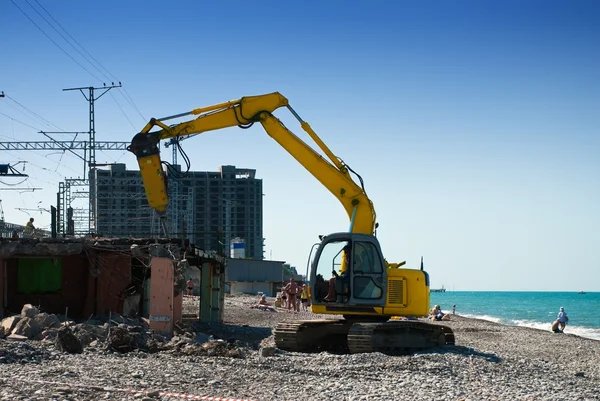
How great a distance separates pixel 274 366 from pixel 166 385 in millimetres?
3432

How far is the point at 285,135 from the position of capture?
20.6 meters

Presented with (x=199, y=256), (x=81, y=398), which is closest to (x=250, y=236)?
(x=199, y=256)

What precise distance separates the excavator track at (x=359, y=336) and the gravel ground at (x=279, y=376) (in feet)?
1.76

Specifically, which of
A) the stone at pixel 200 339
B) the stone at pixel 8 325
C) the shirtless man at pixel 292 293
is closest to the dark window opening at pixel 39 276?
the stone at pixel 8 325

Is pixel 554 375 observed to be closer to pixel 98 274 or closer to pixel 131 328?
pixel 131 328

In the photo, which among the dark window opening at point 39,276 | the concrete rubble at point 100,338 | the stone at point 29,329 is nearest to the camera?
the concrete rubble at point 100,338

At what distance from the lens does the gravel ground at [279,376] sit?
40.0ft

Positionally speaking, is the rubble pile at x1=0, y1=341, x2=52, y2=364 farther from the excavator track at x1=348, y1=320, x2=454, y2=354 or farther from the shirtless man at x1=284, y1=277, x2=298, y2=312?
the shirtless man at x1=284, y1=277, x2=298, y2=312

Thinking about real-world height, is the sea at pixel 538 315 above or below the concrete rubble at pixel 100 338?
below

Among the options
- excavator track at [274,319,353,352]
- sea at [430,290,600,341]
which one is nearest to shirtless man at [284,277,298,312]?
sea at [430,290,600,341]

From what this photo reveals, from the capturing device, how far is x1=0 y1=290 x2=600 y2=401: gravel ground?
12195mm

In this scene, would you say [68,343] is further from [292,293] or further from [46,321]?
[292,293]

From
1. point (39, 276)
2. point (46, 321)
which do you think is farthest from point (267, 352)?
point (39, 276)

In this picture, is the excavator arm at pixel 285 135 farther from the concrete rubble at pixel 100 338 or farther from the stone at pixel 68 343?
the stone at pixel 68 343
